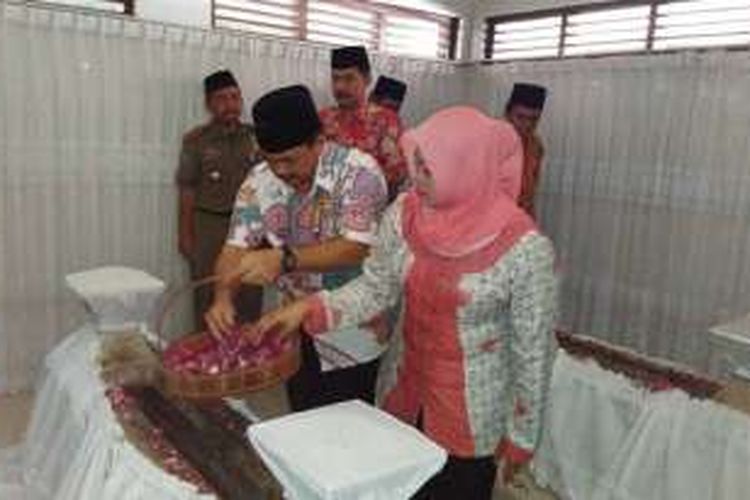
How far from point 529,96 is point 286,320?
2.69 m

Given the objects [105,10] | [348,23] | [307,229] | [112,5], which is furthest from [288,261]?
[348,23]

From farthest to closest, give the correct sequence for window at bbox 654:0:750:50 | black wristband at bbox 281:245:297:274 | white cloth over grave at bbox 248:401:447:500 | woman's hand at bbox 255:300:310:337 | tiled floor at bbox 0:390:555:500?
window at bbox 654:0:750:50 < tiled floor at bbox 0:390:555:500 < black wristband at bbox 281:245:297:274 < woman's hand at bbox 255:300:310:337 < white cloth over grave at bbox 248:401:447:500

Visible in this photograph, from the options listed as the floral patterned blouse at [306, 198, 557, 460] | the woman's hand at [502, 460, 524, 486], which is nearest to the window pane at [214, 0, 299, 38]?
the floral patterned blouse at [306, 198, 557, 460]

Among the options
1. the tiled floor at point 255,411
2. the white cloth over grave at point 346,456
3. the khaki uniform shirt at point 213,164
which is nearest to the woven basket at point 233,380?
the white cloth over grave at point 346,456

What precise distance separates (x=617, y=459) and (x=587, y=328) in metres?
1.80

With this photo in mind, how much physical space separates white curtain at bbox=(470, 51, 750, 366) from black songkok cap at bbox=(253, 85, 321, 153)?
2394 millimetres

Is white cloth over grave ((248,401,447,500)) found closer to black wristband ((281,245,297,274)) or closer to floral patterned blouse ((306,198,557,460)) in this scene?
floral patterned blouse ((306,198,557,460))

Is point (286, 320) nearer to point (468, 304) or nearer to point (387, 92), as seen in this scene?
point (468, 304)

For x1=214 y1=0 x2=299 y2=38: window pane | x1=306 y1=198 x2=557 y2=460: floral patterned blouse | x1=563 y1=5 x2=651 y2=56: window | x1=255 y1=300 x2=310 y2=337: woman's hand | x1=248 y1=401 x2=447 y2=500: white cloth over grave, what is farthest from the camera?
x1=563 y1=5 x2=651 y2=56: window

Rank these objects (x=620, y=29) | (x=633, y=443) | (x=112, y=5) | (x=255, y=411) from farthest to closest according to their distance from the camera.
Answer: (x=620, y=29) → (x=112, y=5) → (x=255, y=411) → (x=633, y=443)

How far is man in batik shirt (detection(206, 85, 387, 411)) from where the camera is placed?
159 cm

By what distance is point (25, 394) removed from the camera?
318 centimetres

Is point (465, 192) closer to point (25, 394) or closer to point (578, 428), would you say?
point (578, 428)

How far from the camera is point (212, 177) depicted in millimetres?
3338
